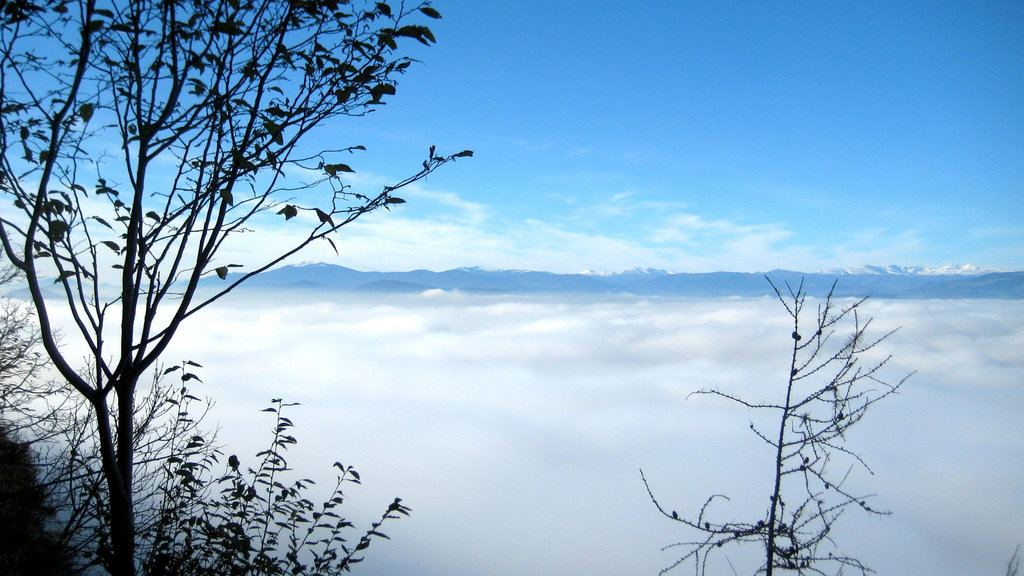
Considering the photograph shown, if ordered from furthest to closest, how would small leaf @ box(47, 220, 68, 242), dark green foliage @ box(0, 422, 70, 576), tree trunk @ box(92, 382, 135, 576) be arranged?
dark green foliage @ box(0, 422, 70, 576), tree trunk @ box(92, 382, 135, 576), small leaf @ box(47, 220, 68, 242)

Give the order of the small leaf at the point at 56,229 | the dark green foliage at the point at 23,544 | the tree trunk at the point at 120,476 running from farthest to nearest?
1. the dark green foliage at the point at 23,544
2. the tree trunk at the point at 120,476
3. the small leaf at the point at 56,229

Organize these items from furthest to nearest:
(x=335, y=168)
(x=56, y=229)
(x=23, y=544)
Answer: (x=23, y=544), (x=335, y=168), (x=56, y=229)

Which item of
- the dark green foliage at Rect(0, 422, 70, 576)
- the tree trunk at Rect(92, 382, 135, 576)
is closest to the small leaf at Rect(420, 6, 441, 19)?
the tree trunk at Rect(92, 382, 135, 576)

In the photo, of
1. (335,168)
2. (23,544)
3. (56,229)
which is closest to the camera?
(56,229)

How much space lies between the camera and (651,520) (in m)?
136

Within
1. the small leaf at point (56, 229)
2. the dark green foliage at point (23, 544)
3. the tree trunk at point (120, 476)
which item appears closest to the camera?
the small leaf at point (56, 229)

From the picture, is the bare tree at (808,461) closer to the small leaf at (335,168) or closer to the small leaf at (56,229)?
the small leaf at (335,168)

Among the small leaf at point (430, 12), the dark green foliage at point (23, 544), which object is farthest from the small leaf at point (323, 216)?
the dark green foliage at point (23, 544)

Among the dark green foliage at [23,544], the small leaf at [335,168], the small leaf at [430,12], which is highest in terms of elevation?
the small leaf at [430,12]

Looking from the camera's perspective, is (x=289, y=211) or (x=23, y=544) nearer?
(x=289, y=211)

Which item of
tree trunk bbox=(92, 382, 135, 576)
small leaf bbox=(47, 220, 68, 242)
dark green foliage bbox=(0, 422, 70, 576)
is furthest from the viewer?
dark green foliage bbox=(0, 422, 70, 576)

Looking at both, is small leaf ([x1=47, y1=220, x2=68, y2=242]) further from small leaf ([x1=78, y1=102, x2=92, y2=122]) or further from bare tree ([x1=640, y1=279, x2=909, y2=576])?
bare tree ([x1=640, y1=279, x2=909, y2=576])

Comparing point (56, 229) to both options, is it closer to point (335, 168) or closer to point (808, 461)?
point (335, 168)

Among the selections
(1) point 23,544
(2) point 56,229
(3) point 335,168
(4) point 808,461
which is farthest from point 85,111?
(4) point 808,461
